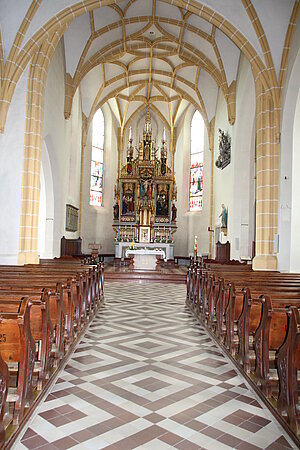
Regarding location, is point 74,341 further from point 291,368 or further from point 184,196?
point 184,196

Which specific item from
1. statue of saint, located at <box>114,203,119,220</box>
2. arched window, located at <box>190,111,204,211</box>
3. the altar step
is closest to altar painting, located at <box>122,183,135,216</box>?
statue of saint, located at <box>114,203,119,220</box>

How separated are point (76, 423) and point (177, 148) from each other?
78.8ft

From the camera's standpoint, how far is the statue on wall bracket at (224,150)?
17.5m

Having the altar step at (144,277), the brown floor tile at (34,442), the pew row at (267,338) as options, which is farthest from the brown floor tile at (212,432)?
the altar step at (144,277)

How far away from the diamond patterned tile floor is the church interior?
22mm

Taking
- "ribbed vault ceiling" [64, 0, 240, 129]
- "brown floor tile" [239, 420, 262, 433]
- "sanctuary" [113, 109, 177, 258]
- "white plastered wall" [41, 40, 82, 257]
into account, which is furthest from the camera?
"sanctuary" [113, 109, 177, 258]

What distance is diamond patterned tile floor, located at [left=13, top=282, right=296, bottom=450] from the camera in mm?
3035

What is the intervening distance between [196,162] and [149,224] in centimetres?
518

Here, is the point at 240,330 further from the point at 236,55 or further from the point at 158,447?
the point at 236,55

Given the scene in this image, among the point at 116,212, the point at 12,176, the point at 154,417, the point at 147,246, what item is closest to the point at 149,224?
the point at 147,246

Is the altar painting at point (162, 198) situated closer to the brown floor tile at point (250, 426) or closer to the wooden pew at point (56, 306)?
the wooden pew at point (56, 306)

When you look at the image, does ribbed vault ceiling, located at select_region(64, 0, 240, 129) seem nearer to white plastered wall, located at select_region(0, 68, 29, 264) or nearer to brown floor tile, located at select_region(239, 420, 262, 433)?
white plastered wall, located at select_region(0, 68, 29, 264)

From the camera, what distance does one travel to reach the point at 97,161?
966 inches

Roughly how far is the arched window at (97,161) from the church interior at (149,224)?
13cm
